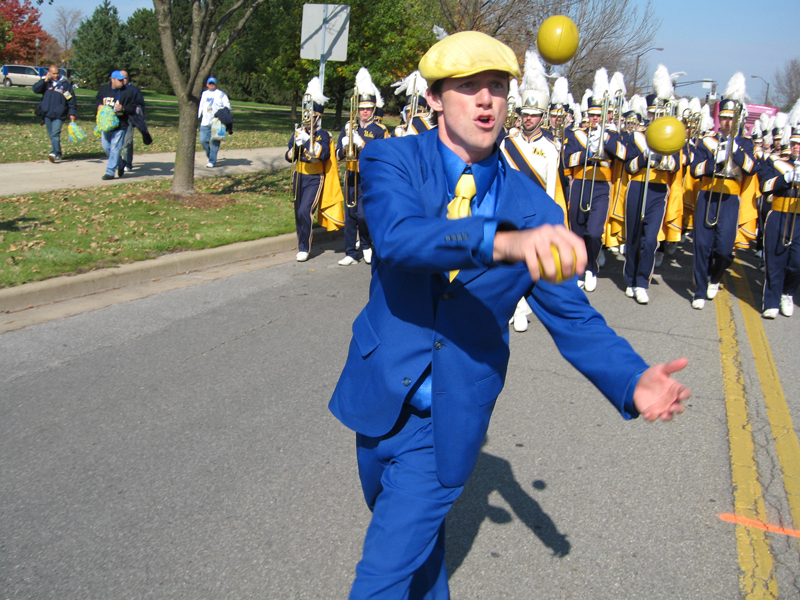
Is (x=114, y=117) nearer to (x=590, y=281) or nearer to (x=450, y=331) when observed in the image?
(x=590, y=281)

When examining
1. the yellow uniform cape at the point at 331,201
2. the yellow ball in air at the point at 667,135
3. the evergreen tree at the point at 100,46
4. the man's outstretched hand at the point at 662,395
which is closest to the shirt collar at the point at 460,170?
the man's outstretched hand at the point at 662,395

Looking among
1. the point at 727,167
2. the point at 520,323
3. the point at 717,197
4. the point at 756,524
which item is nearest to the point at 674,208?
the point at 717,197

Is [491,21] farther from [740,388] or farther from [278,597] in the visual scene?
[278,597]

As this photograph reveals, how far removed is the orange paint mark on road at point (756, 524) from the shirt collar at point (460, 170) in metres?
2.53

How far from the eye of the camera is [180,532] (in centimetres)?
329

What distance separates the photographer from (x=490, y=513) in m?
3.58

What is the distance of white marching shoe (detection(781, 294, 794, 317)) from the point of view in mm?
8273

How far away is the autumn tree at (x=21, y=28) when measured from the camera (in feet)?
193

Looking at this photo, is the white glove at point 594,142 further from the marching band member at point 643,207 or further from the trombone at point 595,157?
the marching band member at point 643,207

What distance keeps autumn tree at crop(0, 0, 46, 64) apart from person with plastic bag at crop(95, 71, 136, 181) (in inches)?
2075

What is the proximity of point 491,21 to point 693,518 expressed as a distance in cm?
1827

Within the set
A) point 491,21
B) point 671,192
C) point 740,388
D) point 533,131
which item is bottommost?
point 740,388

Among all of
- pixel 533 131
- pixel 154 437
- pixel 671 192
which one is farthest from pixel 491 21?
pixel 154 437

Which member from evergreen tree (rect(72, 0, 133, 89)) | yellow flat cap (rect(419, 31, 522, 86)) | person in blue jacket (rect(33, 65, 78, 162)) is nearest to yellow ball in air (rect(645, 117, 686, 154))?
yellow flat cap (rect(419, 31, 522, 86))
